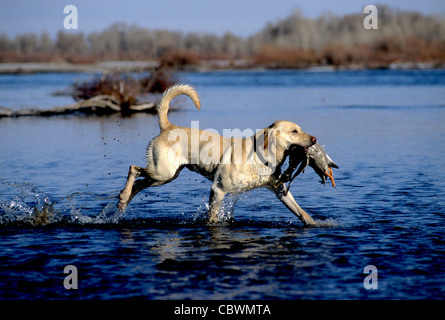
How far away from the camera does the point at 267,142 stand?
9.39 meters

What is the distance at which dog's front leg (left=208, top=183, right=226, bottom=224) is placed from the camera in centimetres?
960

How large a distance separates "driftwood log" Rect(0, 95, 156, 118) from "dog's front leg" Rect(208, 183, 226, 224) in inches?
688

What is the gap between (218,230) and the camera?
31.8 feet

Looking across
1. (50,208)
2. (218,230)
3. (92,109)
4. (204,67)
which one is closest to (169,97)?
(218,230)

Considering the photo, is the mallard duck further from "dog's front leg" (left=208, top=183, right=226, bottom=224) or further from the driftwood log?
the driftwood log

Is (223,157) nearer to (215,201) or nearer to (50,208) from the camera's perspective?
(215,201)

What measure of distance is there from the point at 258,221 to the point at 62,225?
2906mm

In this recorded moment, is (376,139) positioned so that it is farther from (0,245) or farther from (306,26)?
(306,26)

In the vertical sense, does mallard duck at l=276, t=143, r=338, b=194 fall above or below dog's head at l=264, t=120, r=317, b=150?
below

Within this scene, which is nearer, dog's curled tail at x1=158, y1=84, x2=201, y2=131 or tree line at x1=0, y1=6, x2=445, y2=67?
dog's curled tail at x1=158, y1=84, x2=201, y2=131

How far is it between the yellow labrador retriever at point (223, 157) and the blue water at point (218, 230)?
0.58 metres

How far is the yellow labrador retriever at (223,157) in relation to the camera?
371 inches

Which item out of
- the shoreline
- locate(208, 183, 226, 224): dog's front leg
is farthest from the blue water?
the shoreline
